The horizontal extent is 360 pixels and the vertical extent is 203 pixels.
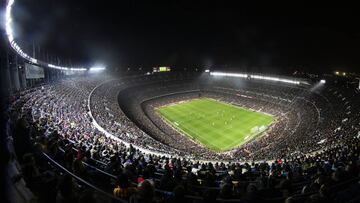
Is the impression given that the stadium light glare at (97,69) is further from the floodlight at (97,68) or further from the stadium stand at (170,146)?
the stadium stand at (170,146)

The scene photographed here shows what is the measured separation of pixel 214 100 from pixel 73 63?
47413 millimetres

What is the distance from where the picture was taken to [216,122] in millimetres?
48031

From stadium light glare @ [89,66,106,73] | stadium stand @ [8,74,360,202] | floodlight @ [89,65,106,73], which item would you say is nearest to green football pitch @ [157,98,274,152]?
stadium stand @ [8,74,360,202]

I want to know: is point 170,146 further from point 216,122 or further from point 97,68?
point 97,68

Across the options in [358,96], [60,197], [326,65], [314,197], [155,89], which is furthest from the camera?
[155,89]

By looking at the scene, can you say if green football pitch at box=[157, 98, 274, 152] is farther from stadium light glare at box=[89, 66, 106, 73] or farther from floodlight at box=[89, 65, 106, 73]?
floodlight at box=[89, 65, 106, 73]

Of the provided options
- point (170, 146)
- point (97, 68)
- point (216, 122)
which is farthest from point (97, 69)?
point (170, 146)

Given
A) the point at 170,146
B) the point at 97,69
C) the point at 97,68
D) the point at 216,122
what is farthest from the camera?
the point at 97,68

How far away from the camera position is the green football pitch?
3922 centimetres

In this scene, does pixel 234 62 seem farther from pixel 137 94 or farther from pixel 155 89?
pixel 137 94

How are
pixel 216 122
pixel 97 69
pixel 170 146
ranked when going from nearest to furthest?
pixel 170 146 → pixel 216 122 → pixel 97 69

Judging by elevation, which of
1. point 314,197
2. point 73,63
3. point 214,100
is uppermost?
point 73,63

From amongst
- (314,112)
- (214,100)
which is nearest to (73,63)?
(214,100)

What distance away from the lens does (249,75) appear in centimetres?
7338
